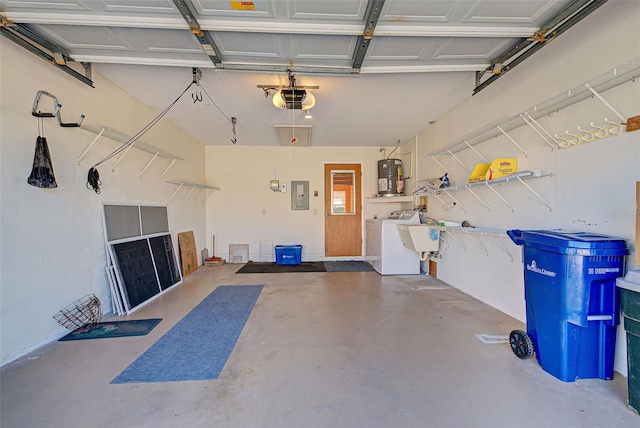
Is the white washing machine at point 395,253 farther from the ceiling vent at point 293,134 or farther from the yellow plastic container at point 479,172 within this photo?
the ceiling vent at point 293,134

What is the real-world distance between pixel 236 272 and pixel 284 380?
3.43 metres

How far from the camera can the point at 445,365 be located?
1.91m

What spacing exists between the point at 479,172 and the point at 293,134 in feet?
10.1

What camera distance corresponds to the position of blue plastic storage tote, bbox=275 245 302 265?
5535mm

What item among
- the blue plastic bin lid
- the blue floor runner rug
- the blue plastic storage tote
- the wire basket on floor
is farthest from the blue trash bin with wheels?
the blue plastic storage tote

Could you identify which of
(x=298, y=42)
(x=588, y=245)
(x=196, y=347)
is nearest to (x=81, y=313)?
(x=196, y=347)

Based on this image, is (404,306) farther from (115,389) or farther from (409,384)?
(115,389)

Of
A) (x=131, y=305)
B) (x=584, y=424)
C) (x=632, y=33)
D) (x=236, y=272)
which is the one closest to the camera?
(x=584, y=424)

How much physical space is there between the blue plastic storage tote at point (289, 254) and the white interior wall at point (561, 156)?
10.5 ft

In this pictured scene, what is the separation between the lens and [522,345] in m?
1.96

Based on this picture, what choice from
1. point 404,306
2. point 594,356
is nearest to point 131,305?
point 404,306

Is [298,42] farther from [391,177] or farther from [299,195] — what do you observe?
[299,195]

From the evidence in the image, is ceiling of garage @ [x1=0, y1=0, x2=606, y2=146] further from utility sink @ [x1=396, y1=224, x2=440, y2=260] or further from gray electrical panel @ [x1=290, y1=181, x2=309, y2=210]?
gray electrical panel @ [x1=290, y1=181, x2=309, y2=210]

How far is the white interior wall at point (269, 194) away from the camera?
590 centimetres
